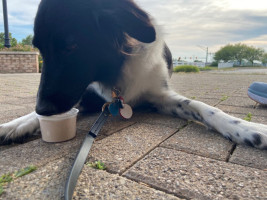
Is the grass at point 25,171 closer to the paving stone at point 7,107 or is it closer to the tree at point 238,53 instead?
the paving stone at point 7,107

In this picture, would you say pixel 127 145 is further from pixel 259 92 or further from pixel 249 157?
pixel 259 92

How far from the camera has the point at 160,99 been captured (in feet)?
7.66

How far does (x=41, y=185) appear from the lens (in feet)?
3.39

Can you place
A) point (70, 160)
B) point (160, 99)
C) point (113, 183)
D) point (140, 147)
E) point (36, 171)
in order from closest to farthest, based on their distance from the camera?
1. point (113, 183)
2. point (36, 171)
3. point (70, 160)
4. point (140, 147)
5. point (160, 99)

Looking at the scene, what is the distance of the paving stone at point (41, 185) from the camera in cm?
97

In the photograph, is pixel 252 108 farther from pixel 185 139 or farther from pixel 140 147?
pixel 140 147

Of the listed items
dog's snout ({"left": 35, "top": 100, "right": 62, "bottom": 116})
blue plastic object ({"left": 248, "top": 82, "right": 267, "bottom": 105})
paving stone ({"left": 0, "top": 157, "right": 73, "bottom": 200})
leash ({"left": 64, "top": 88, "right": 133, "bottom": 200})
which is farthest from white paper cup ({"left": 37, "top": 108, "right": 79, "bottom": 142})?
blue plastic object ({"left": 248, "top": 82, "right": 267, "bottom": 105})

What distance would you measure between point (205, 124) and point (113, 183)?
1.01 m

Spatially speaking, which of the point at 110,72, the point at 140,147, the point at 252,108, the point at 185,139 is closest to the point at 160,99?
the point at 110,72

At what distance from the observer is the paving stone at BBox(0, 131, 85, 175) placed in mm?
1254

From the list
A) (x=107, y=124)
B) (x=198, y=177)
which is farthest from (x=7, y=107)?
(x=198, y=177)

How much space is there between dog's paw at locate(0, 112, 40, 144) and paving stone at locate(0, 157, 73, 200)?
551 mm

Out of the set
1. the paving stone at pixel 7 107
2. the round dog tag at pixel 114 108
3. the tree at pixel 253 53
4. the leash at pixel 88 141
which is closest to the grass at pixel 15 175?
the leash at pixel 88 141

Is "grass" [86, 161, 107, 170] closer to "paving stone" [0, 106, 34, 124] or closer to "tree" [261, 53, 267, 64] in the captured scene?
"paving stone" [0, 106, 34, 124]
